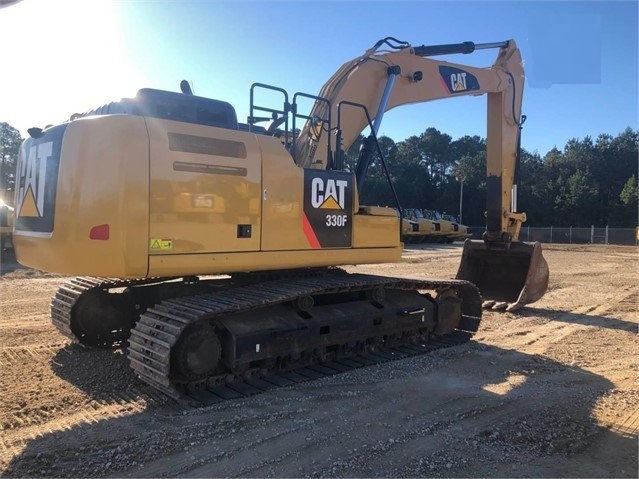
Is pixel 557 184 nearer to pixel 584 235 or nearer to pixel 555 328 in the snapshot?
pixel 584 235

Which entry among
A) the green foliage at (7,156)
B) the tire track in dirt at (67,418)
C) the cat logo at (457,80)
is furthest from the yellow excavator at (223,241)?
the green foliage at (7,156)

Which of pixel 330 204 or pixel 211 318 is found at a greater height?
pixel 330 204

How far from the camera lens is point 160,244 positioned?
4695 millimetres

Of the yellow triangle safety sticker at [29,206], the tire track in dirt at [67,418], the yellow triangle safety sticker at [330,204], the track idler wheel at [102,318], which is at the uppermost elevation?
the yellow triangle safety sticker at [330,204]

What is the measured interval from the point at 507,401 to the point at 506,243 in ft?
16.8

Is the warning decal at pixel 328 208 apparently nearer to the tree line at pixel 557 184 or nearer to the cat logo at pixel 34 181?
the cat logo at pixel 34 181

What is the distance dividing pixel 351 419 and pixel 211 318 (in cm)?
160

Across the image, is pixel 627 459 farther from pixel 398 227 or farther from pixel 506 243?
pixel 506 243

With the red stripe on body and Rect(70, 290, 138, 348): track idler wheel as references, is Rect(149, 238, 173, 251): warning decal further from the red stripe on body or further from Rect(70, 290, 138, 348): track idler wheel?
Rect(70, 290, 138, 348): track idler wheel

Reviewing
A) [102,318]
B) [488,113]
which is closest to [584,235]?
[488,113]

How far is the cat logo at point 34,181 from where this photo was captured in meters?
4.95

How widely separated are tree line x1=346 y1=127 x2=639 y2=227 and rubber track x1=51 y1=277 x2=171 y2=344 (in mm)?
42920

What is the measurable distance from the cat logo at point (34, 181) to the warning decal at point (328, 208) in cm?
252

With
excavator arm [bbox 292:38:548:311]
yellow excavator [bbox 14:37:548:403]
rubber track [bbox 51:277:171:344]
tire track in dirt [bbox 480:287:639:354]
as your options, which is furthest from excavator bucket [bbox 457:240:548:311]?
rubber track [bbox 51:277:171:344]
